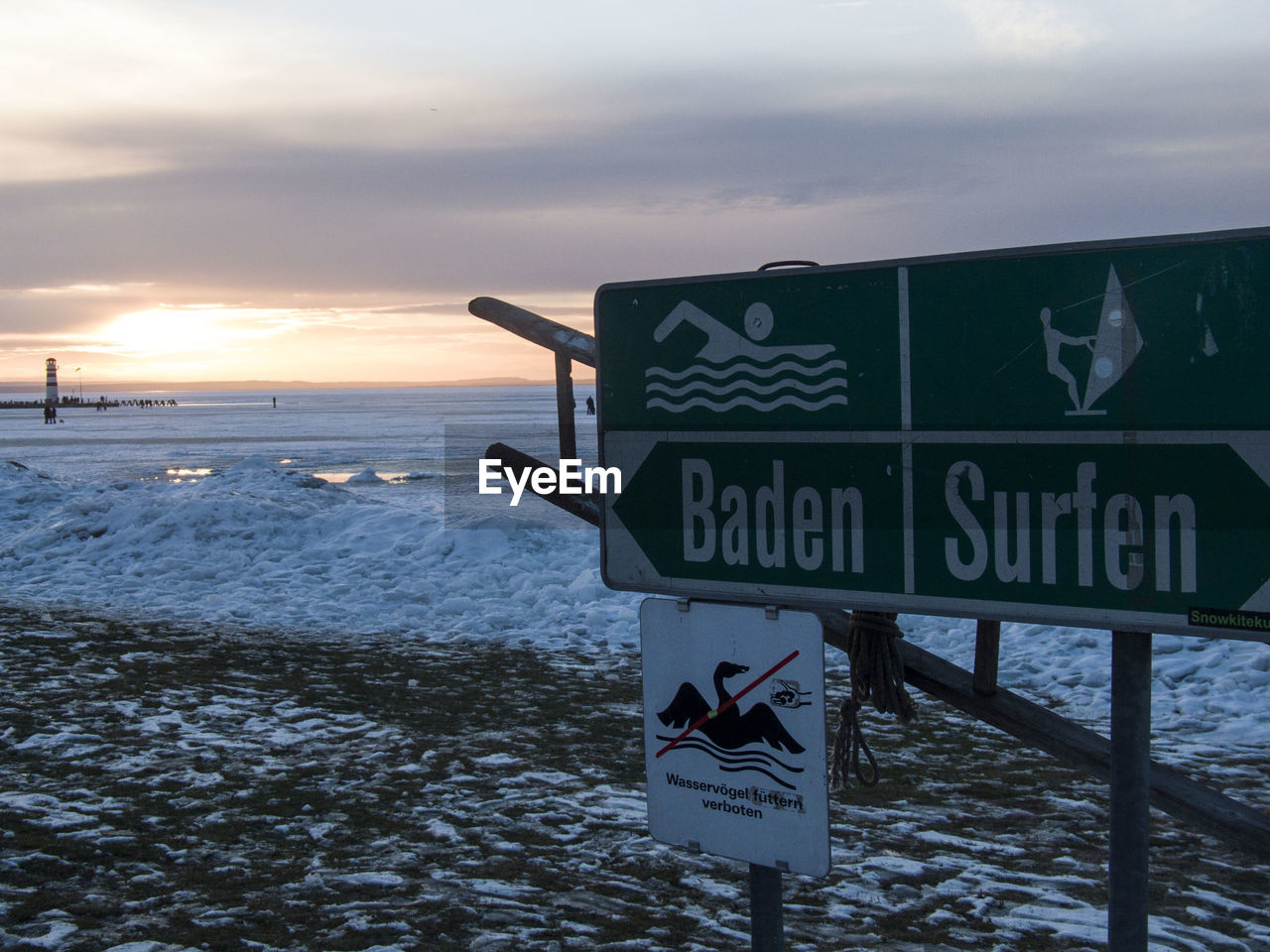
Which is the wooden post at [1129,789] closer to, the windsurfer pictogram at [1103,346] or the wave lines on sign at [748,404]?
the windsurfer pictogram at [1103,346]

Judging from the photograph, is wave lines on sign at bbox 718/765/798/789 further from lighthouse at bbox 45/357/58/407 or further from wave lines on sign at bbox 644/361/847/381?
lighthouse at bbox 45/357/58/407

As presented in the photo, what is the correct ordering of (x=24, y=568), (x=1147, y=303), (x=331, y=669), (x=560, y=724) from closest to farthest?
(x=1147, y=303)
(x=560, y=724)
(x=331, y=669)
(x=24, y=568)

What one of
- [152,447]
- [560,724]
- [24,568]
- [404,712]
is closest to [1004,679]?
[560,724]

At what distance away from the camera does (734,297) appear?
2.28 m

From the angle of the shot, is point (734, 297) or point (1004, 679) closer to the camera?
point (734, 297)

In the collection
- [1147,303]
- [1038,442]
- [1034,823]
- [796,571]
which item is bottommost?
[1034,823]

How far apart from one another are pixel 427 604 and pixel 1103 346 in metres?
9.62

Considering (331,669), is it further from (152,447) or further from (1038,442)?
(152,447)

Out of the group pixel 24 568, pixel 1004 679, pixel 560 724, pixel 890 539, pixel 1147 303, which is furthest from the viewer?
pixel 24 568

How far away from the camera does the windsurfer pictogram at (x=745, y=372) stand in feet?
7.25

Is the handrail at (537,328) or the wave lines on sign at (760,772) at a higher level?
the handrail at (537,328)

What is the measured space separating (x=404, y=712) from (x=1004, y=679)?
14.9 ft

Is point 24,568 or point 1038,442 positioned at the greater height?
point 1038,442

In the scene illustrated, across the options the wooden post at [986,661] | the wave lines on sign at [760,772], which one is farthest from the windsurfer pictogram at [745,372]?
the wooden post at [986,661]
